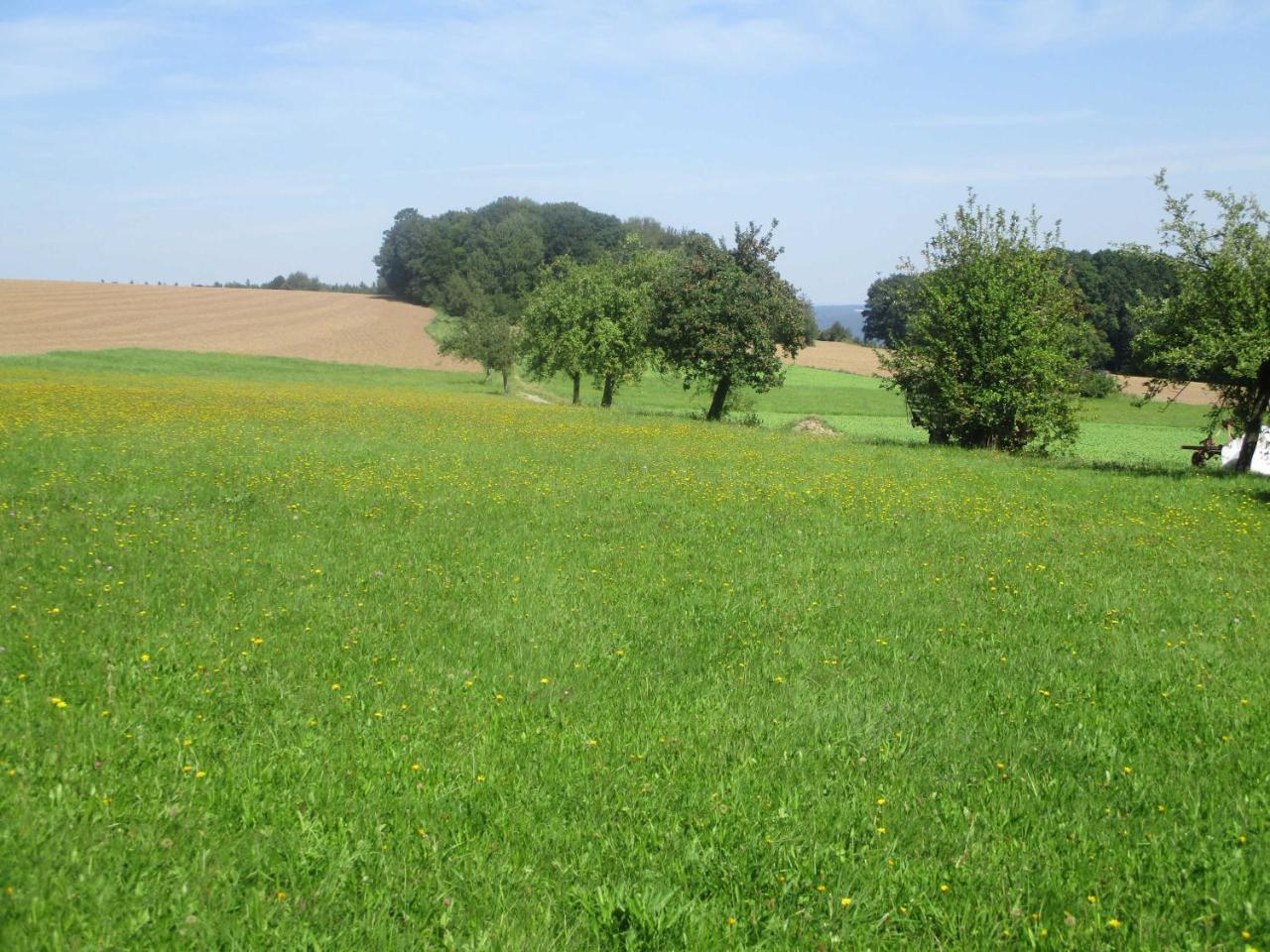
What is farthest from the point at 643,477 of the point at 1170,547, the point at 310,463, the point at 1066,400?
the point at 1066,400

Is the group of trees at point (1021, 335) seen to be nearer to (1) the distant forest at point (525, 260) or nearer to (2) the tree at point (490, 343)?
(2) the tree at point (490, 343)

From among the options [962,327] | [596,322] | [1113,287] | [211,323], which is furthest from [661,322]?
[1113,287]

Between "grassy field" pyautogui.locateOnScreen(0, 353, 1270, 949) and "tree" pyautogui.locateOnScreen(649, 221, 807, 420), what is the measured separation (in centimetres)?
2405

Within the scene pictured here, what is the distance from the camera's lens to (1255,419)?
24.1m

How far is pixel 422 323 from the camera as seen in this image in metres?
110

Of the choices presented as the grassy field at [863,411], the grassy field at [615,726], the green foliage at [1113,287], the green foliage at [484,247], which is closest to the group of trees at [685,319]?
the grassy field at [863,411]

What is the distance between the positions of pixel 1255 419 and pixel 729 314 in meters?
20.3

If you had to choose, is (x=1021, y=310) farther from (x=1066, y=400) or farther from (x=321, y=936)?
(x=321, y=936)

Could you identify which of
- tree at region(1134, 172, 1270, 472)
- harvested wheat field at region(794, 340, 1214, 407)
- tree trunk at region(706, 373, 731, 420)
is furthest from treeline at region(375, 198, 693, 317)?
tree at region(1134, 172, 1270, 472)

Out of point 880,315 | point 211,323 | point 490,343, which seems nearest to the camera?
point 490,343

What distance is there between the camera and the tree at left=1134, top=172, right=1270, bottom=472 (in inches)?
882

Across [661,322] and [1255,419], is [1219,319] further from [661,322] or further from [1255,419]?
[661,322]

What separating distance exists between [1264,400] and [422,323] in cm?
9671

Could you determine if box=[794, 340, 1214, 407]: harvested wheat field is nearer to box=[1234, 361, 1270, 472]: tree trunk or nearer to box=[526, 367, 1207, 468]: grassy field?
box=[526, 367, 1207, 468]: grassy field
